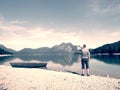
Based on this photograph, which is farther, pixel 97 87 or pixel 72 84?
pixel 72 84

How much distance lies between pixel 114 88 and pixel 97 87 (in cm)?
126

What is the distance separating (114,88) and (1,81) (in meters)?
9.74

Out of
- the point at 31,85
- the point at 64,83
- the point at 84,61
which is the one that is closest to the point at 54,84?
the point at 64,83

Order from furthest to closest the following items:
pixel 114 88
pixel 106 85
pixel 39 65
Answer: pixel 39 65 < pixel 106 85 < pixel 114 88

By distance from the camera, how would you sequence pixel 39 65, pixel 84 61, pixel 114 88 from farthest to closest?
pixel 39 65
pixel 84 61
pixel 114 88

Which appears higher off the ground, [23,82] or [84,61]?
[84,61]

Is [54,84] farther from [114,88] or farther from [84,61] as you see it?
[84,61]

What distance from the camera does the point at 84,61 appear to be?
21297mm

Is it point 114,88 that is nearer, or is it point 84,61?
point 114,88

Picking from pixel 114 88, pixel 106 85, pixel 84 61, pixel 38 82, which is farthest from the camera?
pixel 84 61

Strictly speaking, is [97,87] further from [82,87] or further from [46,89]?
[46,89]

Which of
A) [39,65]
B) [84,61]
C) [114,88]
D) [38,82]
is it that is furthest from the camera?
[39,65]

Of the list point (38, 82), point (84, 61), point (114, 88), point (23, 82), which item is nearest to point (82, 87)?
point (114, 88)

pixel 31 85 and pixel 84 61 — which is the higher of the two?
pixel 84 61
